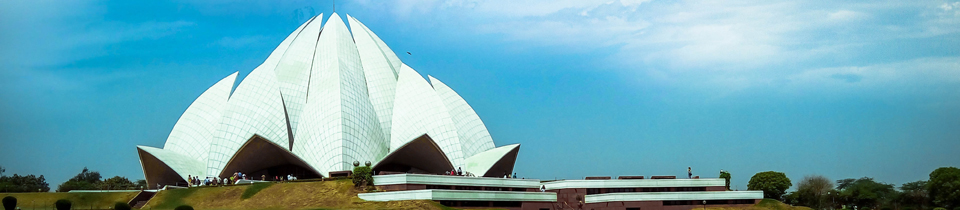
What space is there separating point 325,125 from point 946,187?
3631 cm

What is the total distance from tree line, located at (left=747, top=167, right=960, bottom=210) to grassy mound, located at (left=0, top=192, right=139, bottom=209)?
140 ft

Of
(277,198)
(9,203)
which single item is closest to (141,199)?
(277,198)

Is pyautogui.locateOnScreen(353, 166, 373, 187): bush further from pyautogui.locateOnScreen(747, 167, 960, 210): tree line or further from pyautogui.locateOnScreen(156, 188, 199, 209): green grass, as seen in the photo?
pyautogui.locateOnScreen(747, 167, 960, 210): tree line

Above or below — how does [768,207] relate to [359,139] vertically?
below

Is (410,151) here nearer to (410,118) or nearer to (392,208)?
(410,118)

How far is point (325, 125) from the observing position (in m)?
45.9

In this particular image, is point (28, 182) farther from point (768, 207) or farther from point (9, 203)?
point (768, 207)

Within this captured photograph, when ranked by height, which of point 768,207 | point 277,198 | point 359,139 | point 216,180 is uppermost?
point 359,139

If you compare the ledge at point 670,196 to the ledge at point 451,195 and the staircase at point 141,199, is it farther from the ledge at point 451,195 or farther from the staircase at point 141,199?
the staircase at point 141,199

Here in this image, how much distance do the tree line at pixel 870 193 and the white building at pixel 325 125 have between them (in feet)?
70.7

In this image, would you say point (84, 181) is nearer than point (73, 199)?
No

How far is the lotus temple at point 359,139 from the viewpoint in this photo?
4175cm

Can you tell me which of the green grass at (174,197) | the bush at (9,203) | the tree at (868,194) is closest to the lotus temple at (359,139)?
the green grass at (174,197)

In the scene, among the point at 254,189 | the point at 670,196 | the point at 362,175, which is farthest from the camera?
the point at 670,196
